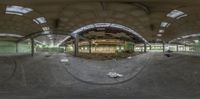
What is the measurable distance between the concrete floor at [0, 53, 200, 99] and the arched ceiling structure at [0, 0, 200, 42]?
0.60 meters

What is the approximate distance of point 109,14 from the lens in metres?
1.83

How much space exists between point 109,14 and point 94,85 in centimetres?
75

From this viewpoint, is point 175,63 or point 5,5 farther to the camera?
point 175,63

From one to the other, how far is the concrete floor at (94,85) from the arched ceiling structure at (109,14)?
60cm

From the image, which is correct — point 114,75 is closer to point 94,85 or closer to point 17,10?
point 94,85

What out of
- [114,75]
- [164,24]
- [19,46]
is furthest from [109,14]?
[19,46]

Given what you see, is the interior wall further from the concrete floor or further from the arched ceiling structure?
the arched ceiling structure

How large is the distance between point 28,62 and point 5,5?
1747 millimetres

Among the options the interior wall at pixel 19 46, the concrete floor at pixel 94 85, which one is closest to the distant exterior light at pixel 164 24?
the concrete floor at pixel 94 85

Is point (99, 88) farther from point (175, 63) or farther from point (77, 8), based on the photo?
point (175, 63)

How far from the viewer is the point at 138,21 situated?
1.89m

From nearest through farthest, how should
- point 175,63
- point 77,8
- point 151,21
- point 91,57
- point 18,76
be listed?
1. point 77,8
2. point 151,21
3. point 91,57
4. point 18,76
5. point 175,63

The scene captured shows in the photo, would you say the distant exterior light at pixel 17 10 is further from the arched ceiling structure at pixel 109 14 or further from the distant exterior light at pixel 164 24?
the distant exterior light at pixel 164 24

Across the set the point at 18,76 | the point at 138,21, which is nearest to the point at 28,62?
the point at 18,76
